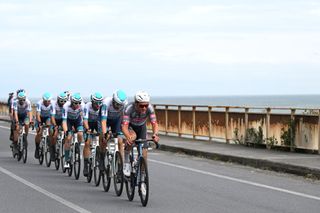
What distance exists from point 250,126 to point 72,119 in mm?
7751

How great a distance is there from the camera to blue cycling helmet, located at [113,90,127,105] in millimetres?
13672

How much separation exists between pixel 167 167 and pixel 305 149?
165 inches

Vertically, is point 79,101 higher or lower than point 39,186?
higher

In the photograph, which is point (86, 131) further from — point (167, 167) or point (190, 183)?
point (167, 167)

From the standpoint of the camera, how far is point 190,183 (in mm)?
15258

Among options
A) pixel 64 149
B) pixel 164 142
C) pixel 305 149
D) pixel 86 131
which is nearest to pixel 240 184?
pixel 86 131

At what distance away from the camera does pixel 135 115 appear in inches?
514

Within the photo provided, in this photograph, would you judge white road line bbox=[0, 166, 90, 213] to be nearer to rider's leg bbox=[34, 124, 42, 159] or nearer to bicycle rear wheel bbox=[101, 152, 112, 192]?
bicycle rear wheel bbox=[101, 152, 112, 192]

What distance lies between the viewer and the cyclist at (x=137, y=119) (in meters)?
12.3

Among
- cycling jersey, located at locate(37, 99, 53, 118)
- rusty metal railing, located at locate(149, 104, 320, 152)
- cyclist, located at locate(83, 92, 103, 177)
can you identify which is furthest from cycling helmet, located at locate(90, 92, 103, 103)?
rusty metal railing, located at locate(149, 104, 320, 152)

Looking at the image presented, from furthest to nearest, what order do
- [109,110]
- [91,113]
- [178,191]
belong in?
[91,113], [109,110], [178,191]

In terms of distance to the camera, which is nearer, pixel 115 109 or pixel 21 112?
pixel 115 109

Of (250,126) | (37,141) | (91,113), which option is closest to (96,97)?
(91,113)

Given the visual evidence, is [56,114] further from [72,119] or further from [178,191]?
[178,191]
